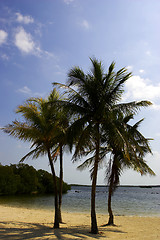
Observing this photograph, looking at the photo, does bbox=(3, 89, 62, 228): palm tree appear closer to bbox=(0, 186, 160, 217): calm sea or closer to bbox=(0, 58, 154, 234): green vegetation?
bbox=(0, 58, 154, 234): green vegetation

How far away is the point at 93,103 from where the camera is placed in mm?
9367

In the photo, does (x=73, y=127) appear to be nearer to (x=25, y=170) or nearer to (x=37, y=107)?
(x=37, y=107)

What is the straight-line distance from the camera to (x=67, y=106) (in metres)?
9.27

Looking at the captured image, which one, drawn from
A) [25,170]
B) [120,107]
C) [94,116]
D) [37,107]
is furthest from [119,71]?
[25,170]

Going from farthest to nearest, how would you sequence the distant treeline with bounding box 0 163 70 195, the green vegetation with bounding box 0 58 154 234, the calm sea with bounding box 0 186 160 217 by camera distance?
the distant treeline with bounding box 0 163 70 195, the calm sea with bounding box 0 186 160 217, the green vegetation with bounding box 0 58 154 234

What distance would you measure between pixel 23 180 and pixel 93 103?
4956 centimetres

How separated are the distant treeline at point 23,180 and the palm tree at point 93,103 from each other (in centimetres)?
4000

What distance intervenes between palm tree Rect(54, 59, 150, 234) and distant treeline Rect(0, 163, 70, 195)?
1575 inches

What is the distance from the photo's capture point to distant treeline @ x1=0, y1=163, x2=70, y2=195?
45094 mm

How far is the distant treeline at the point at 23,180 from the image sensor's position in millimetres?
45094

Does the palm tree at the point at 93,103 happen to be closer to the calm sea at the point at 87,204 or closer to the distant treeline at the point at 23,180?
the calm sea at the point at 87,204

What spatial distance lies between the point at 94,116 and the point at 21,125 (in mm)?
3508

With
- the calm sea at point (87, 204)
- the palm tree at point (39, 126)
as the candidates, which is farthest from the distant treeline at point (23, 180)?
the palm tree at point (39, 126)

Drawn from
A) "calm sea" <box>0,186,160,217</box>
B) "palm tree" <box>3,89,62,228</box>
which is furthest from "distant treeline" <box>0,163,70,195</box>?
"palm tree" <box>3,89,62,228</box>
